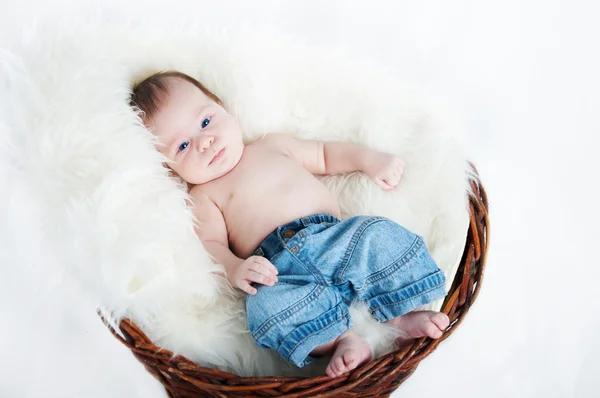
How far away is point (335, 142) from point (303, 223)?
360 mm

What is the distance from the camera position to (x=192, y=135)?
1.81 metres

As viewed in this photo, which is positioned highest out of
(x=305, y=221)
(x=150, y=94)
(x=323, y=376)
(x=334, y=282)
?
(x=150, y=94)

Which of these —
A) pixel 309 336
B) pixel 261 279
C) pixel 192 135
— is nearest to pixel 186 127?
pixel 192 135

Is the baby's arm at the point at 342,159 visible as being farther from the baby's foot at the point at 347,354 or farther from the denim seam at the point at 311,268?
the baby's foot at the point at 347,354

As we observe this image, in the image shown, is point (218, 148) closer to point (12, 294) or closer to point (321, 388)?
point (321, 388)

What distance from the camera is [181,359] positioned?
59.5 inches

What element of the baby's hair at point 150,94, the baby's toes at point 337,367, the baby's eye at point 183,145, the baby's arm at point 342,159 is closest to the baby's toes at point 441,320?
the baby's toes at point 337,367

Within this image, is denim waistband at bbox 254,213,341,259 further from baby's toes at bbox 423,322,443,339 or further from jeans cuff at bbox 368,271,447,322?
baby's toes at bbox 423,322,443,339

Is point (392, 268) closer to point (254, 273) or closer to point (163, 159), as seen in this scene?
point (254, 273)

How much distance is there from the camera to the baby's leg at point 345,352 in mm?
1481

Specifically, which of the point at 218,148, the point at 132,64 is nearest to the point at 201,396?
the point at 218,148

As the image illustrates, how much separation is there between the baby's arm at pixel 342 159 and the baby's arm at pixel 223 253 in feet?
0.99

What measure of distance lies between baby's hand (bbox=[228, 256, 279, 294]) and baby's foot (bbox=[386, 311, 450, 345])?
0.33m

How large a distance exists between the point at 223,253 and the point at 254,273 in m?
0.18
